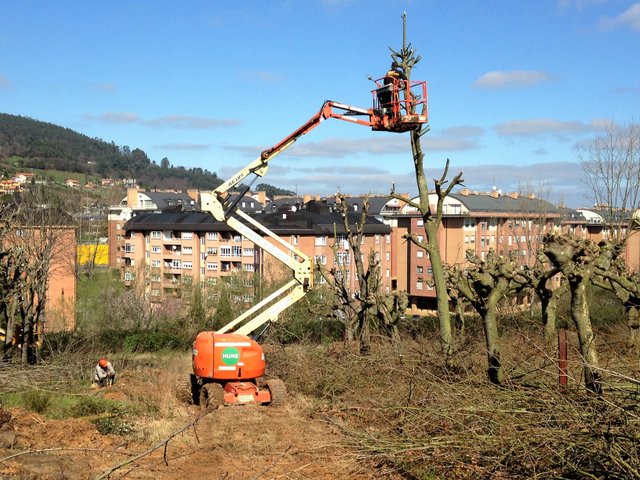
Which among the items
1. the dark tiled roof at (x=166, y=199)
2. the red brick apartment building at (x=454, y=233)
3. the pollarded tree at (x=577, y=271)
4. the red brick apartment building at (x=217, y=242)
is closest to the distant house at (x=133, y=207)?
the dark tiled roof at (x=166, y=199)

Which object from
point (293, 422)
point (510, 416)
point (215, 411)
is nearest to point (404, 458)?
point (510, 416)

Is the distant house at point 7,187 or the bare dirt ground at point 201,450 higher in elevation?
the distant house at point 7,187

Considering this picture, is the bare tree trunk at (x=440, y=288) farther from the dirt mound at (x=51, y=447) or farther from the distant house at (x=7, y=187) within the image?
the distant house at (x=7, y=187)

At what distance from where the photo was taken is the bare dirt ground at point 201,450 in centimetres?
818

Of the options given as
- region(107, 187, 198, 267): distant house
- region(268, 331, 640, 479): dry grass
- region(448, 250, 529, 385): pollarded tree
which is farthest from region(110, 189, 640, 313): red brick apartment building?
region(268, 331, 640, 479): dry grass

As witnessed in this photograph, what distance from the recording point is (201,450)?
9.66m

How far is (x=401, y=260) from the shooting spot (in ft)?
213

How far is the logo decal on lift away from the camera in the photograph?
13.6 metres

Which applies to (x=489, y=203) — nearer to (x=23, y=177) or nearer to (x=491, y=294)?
(x=491, y=294)

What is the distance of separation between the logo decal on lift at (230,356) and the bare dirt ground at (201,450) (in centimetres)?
119

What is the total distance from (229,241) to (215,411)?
5061 cm

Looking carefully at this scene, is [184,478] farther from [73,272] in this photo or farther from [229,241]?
[229,241]

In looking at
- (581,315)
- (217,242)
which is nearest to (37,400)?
(581,315)

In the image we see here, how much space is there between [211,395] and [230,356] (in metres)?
0.94
